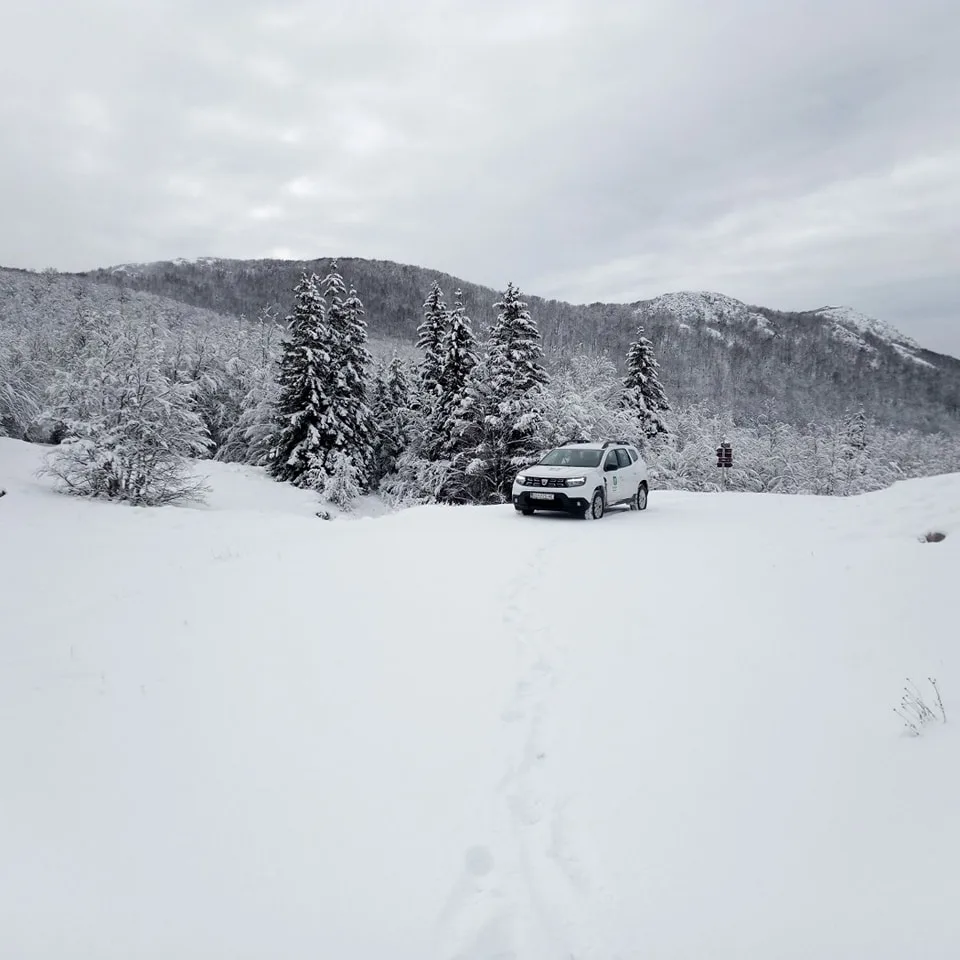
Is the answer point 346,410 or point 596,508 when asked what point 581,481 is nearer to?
point 596,508

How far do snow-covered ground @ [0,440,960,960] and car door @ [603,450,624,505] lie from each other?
5918mm

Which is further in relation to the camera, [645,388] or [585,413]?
[645,388]

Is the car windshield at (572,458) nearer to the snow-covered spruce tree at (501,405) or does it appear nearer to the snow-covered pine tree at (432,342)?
the snow-covered spruce tree at (501,405)

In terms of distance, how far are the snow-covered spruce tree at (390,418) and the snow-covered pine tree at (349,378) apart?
238 centimetres

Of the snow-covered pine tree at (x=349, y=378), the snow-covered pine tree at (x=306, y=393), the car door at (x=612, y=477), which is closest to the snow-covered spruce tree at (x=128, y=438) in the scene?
the snow-covered pine tree at (x=306, y=393)

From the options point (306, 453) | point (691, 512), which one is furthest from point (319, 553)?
point (306, 453)

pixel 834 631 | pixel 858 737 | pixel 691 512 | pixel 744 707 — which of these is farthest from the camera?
pixel 691 512

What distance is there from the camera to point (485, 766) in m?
3.79

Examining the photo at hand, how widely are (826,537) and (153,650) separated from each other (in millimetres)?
9787

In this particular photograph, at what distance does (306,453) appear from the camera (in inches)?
1162

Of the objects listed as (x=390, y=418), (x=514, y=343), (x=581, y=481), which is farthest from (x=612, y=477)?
(x=390, y=418)

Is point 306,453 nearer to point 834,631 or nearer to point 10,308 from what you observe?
point 834,631

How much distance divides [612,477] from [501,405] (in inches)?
483

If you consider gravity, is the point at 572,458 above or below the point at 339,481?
above
